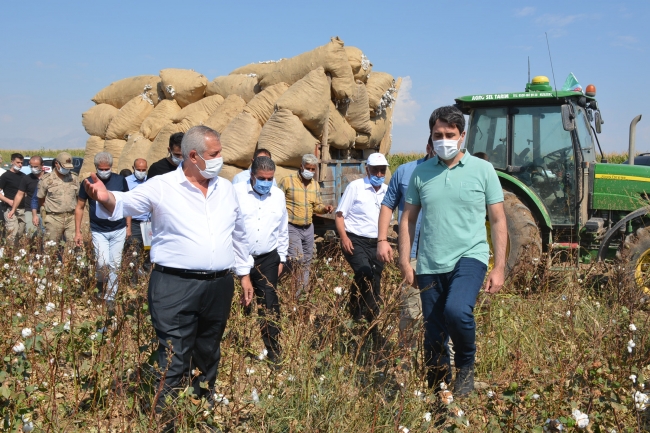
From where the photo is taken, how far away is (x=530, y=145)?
6.14 m

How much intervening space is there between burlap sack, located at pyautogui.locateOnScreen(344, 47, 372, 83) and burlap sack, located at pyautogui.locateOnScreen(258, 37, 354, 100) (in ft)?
0.76

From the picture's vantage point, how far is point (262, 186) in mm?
4227

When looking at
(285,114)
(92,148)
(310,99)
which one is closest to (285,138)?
(285,114)

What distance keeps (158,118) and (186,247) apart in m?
6.91

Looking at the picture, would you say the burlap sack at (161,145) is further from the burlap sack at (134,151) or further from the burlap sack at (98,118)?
the burlap sack at (98,118)

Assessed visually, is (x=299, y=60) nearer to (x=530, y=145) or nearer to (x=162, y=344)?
(x=530, y=145)

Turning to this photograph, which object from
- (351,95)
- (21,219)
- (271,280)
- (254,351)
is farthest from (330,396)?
(21,219)

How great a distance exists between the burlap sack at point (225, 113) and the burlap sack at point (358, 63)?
1.56 m

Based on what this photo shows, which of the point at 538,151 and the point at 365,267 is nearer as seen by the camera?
the point at 365,267

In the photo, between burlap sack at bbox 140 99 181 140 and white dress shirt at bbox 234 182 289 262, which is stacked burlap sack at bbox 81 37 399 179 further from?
white dress shirt at bbox 234 182 289 262

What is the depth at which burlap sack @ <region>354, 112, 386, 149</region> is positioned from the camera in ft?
27.7

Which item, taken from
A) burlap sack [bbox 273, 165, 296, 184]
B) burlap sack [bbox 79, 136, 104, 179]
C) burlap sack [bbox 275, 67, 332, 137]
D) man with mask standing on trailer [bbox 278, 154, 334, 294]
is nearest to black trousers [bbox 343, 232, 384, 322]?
man with mask standing on trailer [bbox 278, 154, 334, 294]

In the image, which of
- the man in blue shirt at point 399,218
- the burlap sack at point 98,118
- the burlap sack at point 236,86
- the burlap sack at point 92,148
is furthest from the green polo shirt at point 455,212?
the burlap sack at point 98,118

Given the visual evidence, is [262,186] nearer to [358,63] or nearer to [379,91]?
[358,63]
